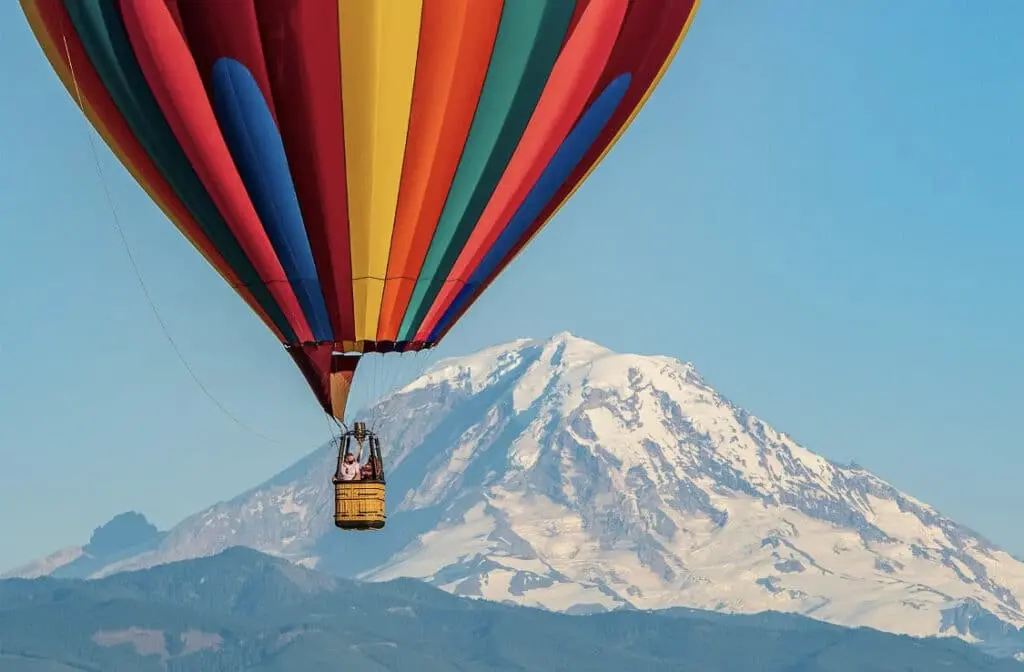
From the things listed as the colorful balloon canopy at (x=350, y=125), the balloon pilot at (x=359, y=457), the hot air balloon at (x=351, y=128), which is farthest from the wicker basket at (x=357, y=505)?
the colorful balloon canopy at (x=350, y=125)

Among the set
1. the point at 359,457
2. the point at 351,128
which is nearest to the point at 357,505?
the point at 359,457

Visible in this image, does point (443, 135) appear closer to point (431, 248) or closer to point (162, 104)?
point (431, 248)

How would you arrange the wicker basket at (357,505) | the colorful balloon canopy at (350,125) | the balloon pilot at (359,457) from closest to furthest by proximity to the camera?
the colorful balloon canopy at (350,125) < the wicker basket at (357,505) < the balloon pilot at (359,457)

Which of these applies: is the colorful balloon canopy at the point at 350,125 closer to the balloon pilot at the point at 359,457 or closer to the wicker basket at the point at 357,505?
the balloon pilot at the point at 359,457

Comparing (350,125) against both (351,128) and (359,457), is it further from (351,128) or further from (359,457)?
(359,457)

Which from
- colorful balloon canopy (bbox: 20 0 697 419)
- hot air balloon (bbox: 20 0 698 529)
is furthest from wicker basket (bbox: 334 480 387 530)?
colorful balloon canopy (bbox: 20 0 697 419)

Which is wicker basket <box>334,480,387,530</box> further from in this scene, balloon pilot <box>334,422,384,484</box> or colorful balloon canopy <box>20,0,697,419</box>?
colorful balloon canopy <box>20,0,697,419</box>

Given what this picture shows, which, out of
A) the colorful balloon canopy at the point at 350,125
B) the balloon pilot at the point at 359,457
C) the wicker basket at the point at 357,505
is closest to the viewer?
the colorful balloon canopy at the point at 350,125
